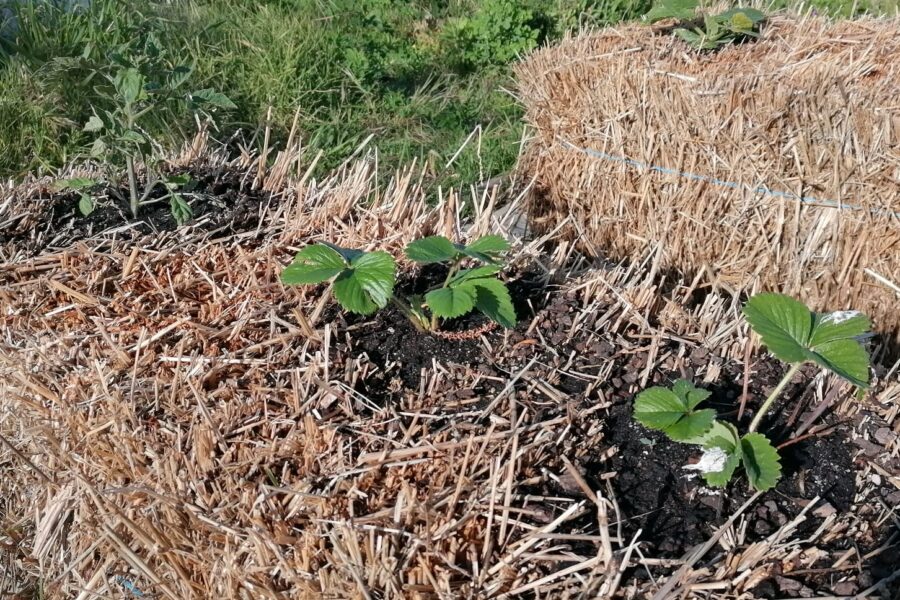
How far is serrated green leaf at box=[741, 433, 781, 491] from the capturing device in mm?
1403

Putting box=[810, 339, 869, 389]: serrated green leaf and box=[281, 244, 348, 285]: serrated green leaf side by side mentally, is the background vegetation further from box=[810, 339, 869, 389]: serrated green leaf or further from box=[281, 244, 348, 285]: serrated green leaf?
box=[810, 339, 869, 389]: serrated green leaf

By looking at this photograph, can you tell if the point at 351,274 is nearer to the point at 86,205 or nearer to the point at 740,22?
the point at 86,205

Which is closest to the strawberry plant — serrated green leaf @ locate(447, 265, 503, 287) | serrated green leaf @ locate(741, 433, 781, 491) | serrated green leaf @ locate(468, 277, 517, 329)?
A: serrated green leaf @ locate(741, 433, 781, 491)

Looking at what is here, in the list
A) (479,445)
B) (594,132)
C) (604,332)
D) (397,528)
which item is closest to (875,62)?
(594,132)

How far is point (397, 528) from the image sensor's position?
1334 millimetres

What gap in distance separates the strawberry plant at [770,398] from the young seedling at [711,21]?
1.90 metres

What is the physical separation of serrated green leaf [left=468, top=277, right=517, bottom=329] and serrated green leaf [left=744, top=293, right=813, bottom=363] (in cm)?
45

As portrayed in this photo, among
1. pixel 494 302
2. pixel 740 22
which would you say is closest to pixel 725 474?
pixel 494 302

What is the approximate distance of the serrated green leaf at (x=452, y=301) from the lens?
1.60 metres

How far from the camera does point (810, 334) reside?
150 cm

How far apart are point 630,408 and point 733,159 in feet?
4.15

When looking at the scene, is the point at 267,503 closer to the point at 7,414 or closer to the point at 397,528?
the point at 397,528

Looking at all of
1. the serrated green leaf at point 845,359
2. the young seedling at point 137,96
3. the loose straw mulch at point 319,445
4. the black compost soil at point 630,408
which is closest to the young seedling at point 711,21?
the loose straw mulch at point 319,445

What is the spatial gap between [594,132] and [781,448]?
155 centimetres
